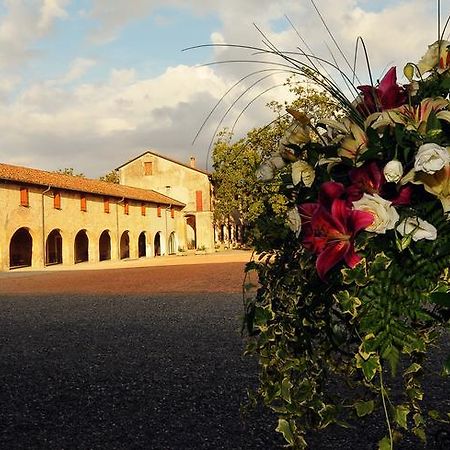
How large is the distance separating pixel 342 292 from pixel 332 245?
89mm

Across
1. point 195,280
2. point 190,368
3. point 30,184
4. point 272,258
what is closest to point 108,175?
point 30,184

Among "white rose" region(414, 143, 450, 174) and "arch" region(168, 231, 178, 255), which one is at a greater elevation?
"arch" region(168, 231, 178, 255)

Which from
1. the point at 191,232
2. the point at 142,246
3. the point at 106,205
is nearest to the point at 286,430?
the point at 106,205

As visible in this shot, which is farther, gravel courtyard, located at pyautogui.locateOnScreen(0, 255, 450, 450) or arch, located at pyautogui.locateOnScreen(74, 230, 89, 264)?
arch, located at pyautogui.locateOnScreen(74, 230, 89, 264)

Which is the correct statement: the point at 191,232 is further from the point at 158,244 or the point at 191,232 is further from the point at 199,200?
the point at 158,244

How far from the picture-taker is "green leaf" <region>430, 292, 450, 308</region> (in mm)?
848

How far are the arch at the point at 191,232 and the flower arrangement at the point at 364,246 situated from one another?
43113mm

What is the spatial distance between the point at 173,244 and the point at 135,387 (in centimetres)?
3745

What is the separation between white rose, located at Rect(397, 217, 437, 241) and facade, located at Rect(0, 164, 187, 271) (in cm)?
2510

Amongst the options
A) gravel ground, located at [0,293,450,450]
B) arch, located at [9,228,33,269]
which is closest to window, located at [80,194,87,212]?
arch, located at [9,228,33,269]

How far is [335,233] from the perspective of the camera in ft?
3.06

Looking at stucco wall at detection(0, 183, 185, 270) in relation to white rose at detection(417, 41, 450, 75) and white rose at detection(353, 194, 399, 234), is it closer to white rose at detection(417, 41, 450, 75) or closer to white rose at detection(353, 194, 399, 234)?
white rose at detection(417, 41, 450, 75)

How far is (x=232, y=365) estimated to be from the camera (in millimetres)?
5055

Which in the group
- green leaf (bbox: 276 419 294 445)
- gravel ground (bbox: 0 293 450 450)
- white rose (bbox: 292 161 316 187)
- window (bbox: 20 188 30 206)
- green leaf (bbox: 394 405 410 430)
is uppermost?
window (bbox: 20 188 30 206)
